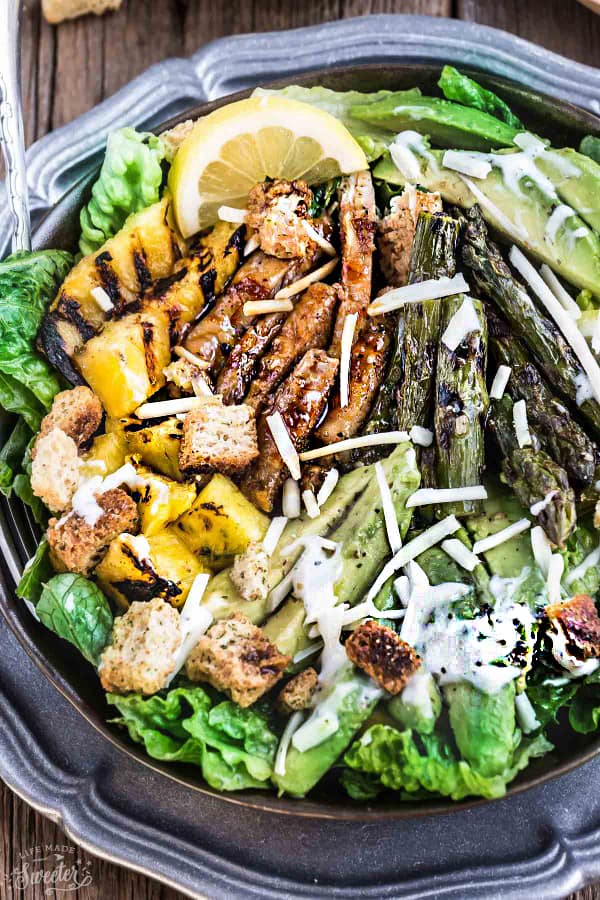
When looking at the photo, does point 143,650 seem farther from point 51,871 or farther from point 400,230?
point 400,230

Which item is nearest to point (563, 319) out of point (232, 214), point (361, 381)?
point (361, 381)

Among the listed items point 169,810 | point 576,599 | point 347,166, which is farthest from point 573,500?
point 169,810

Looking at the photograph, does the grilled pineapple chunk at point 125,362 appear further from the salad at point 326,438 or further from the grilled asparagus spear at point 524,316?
the grilled asparagus spear at point 524,316

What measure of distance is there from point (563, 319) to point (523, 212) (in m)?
0.46

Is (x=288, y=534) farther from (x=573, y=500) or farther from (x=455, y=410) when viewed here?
(x=573, y=500)

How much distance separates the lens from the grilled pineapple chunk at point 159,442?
2980mm

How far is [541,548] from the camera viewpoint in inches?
112

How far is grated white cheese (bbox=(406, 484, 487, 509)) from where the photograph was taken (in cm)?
293

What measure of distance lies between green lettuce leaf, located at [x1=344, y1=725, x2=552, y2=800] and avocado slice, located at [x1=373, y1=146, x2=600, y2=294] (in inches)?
68.0

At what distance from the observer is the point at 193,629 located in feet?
9.19

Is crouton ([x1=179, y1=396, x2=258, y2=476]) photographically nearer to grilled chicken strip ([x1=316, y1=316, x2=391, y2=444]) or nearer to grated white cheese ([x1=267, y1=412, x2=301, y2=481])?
grated white cheese ([x1=267, y1=412, x2=301, y2=481])

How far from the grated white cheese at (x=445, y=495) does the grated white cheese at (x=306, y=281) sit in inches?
36.1

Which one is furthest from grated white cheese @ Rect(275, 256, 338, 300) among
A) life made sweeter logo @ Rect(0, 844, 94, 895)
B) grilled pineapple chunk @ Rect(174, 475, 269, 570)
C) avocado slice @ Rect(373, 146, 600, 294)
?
life made sweeter logo @ Rect(0, 844, 94, 895)

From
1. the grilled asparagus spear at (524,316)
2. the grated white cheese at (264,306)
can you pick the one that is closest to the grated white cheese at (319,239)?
the grated white cheese at (264,306)
